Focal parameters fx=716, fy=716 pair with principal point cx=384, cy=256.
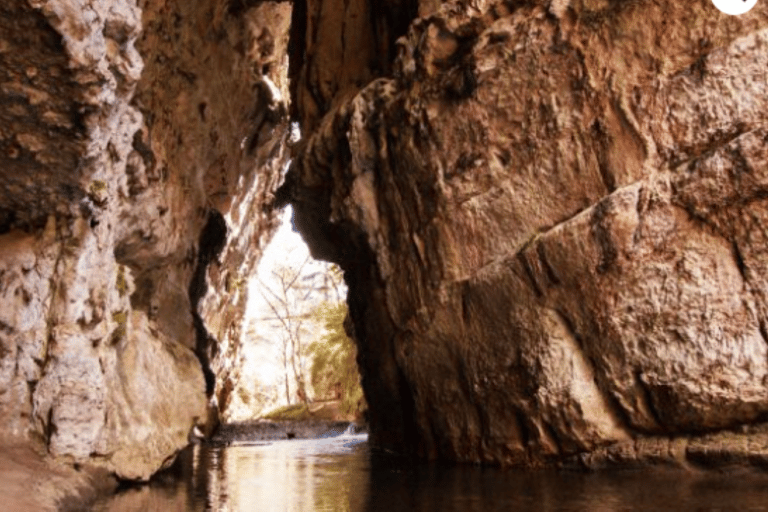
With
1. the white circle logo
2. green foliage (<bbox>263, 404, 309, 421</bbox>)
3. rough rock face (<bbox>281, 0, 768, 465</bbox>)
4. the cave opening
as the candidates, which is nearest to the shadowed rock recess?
rough rock face (<bbox>281, 0, 768, 465</bbox>)

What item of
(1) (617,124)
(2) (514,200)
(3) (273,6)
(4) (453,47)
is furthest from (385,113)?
(3) (273,6)

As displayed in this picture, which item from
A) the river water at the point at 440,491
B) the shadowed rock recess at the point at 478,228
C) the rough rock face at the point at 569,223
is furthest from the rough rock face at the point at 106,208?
the rough rock face at the point at 569,223

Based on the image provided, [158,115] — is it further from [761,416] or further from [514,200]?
[761,416]

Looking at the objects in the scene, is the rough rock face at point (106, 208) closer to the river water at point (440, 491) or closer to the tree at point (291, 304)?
the river water at point (440, 491)

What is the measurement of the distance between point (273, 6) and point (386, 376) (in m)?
13.4

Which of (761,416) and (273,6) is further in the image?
(273,6)

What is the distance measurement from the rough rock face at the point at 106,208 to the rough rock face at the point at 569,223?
460cm

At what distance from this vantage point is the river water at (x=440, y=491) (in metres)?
7.30

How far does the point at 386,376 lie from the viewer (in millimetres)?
16250

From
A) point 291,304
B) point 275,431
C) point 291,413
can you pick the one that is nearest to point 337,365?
point 291,413

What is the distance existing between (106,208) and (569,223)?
705cm

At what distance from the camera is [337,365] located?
113 ft

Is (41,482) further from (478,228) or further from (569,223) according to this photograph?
(569,223)

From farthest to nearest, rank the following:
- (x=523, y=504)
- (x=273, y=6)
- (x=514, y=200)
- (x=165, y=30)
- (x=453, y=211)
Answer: (x=273, y=6) < (x=165, y=30) < (x=453, y=211) < (x=514, y=200) < (x=523, y=504)
